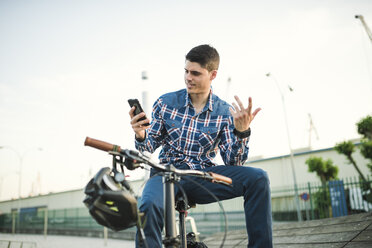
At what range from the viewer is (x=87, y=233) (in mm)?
28109

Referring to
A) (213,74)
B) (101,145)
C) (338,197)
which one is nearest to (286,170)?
(338,197)

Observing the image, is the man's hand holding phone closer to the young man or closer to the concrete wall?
the young man

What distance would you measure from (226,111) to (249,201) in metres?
1.07

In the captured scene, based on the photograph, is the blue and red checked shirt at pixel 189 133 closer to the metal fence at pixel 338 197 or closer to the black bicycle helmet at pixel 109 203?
the black bicycle helmet at pixel 109 203

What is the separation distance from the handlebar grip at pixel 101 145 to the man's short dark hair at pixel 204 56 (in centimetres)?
154

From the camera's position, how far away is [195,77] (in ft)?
10.2

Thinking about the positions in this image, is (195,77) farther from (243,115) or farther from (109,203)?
(109,203)

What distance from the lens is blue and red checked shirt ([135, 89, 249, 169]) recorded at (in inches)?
116

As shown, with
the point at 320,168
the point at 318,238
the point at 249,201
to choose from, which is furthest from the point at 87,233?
the point at 249,201

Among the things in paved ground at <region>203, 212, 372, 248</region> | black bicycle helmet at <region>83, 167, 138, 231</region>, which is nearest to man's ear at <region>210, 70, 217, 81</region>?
black bicycle helmet at <region>83, 167, 138, 231</region>

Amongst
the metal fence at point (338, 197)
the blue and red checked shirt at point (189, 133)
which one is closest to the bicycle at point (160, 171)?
the blue and red checked shirt at point (189, 133)

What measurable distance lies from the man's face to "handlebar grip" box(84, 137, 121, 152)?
1.41 meters

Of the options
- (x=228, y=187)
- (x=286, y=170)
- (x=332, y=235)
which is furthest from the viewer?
(x=286, y=170)

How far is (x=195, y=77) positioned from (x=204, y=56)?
24 centimetres
